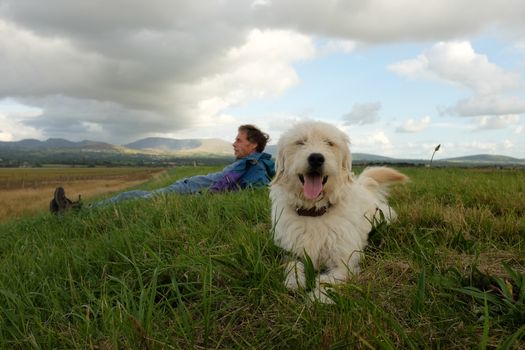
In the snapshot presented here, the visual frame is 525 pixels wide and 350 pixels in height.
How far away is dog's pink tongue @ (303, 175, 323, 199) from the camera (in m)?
4.05

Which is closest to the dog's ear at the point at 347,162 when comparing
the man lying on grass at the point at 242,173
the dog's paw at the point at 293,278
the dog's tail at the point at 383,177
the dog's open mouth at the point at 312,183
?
the dog's open mouth at the point at 312,183

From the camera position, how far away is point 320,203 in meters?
4.19

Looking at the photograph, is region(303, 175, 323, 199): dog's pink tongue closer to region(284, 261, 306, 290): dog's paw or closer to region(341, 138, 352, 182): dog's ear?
region(341, 138, 352, 182): dog's ear

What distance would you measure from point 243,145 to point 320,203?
19.1ft

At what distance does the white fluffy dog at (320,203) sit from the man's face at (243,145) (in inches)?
202

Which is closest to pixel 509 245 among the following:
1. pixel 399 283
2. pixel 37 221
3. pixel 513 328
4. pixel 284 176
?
pixel 399 283

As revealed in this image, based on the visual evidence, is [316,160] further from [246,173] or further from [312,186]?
[246,173]

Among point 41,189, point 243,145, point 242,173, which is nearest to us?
point 242,173

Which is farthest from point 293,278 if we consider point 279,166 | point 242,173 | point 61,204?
point 242,173

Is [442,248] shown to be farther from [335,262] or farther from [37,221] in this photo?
[37,221]

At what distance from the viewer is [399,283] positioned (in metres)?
2.80

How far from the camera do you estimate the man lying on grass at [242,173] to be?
883cm

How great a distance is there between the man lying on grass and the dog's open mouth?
13.8 feet

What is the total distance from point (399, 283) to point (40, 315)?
2.83 meters
